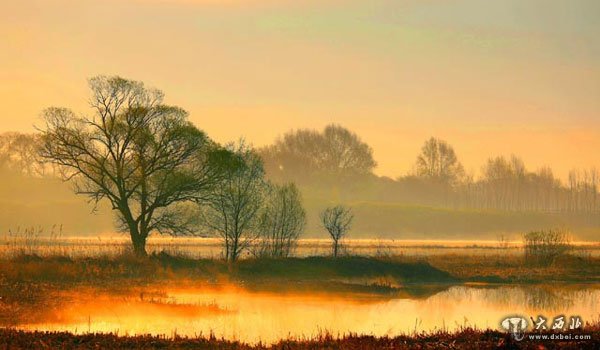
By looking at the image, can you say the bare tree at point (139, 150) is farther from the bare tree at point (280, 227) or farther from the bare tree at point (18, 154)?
the bare tree at point (18, 154)

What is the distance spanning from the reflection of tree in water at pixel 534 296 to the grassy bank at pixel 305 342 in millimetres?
15172

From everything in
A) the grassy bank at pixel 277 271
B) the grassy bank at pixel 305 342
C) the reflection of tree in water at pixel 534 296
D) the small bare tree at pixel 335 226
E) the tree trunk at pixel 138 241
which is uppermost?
the small bare tree at pixel 335 226

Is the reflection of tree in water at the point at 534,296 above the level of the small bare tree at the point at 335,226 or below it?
below

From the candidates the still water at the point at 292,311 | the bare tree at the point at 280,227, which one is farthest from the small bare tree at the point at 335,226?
the still water at the point at 292,311

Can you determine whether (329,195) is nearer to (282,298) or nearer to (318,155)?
(318,155)

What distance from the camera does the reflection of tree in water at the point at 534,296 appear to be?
38453mm

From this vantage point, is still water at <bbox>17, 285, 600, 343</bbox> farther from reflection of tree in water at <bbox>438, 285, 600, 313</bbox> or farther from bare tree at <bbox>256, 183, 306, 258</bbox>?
bare tree at <bbox>256, 183, 306, 258</bbox>

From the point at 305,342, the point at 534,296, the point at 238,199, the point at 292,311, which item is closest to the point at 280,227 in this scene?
the point at 238,199

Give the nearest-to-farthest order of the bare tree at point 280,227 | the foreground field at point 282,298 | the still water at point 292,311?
the foreground field at point 282,298
the still water at point 292,311
the bare tree at point 280,227

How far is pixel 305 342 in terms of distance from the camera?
872 inches

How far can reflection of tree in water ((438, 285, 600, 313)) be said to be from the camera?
38.5 m

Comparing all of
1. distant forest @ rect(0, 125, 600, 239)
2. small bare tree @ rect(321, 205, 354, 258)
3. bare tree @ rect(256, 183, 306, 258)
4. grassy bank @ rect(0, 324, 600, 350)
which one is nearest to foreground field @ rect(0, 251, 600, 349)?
grassy bank @ rect(0, 324, 600, 350)

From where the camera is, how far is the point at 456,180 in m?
198

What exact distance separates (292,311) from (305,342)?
1239 centimetres
